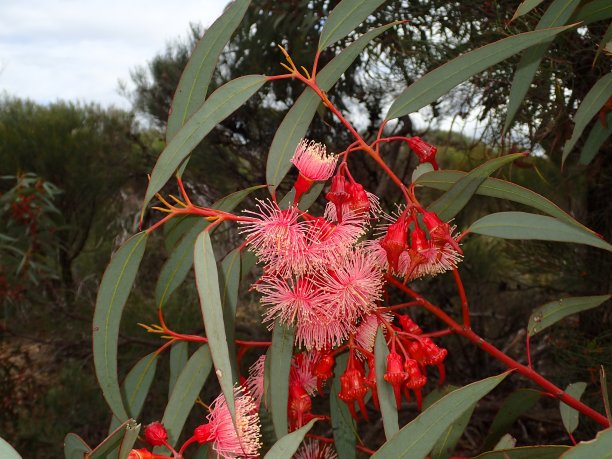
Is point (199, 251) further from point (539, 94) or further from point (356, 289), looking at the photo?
point (539, 94)

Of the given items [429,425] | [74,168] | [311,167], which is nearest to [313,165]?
[311,167]

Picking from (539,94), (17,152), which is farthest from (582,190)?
(17,152)

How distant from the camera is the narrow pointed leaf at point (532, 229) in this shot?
0.52 meters

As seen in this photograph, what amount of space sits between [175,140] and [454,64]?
244mm

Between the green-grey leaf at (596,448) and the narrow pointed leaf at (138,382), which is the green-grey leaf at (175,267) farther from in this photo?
the green-grey leaf at (596,448)

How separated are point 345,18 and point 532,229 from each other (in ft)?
0.78

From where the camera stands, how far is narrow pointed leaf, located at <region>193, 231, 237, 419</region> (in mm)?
395

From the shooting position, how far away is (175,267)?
0.62m

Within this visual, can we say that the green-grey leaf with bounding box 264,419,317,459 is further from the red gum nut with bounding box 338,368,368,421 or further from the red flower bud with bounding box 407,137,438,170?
the red flower bud with bounding box 407,137,438,170

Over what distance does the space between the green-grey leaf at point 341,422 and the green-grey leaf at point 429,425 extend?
23cm

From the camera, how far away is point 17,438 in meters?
2.06

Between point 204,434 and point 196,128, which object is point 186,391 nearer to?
point 204,434

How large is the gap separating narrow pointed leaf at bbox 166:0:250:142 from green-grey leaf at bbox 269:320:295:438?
7.5 inches

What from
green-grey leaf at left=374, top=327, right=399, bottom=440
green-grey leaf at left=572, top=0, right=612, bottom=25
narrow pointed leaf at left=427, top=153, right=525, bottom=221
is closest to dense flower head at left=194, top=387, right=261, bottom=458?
green-grey leaf at left=374, top=327, right=399, bottom=440
